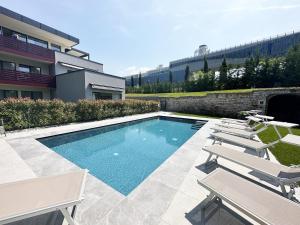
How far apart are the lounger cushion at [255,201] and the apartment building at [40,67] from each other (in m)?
16.5

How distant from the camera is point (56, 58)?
18.2m

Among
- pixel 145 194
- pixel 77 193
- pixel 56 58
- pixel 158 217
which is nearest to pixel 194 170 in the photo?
pixel 145 194

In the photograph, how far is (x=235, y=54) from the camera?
5522 centimetres

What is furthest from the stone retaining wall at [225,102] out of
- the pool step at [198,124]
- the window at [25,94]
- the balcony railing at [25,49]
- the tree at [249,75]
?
the window at [25,94]

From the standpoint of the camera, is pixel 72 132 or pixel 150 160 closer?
pixel 150 160

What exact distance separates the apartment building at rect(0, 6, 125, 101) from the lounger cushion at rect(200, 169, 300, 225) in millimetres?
16486

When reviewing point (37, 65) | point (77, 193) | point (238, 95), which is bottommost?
point (77, 193)

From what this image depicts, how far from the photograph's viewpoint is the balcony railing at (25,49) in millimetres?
14429

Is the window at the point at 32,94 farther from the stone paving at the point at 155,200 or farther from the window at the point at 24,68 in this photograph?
the stone paving at the point at 155,200

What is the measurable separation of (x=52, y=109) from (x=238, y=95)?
1818cm

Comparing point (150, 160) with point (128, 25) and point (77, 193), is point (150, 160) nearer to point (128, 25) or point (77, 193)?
point (77, 193)

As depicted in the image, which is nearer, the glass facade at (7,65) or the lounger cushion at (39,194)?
the lounger cushion at (39,194)

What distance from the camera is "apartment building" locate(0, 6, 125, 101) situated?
49.1ft

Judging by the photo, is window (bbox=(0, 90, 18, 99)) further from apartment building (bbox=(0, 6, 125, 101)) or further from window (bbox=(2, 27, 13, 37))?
window (bbox=(2, 27, 13, 37))
